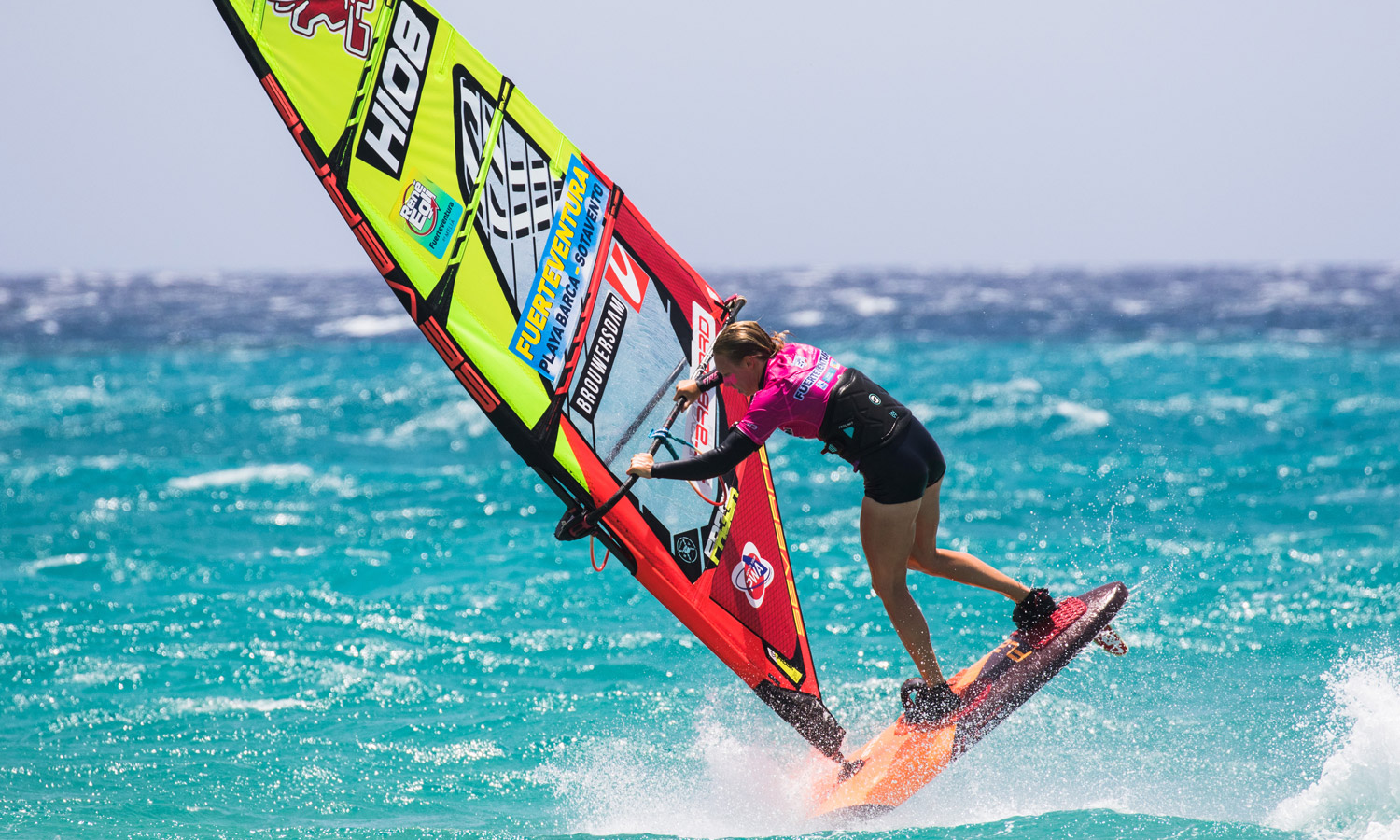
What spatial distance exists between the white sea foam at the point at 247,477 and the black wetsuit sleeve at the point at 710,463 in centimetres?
805

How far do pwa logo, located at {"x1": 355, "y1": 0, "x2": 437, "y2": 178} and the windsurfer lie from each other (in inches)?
56.4

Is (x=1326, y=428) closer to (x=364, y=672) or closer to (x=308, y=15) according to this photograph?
(x=364, y=672)

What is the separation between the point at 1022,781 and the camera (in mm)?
4875

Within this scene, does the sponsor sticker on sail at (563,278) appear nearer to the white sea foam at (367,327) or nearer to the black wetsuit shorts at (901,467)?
the black wetsuit shorts at (901,467)

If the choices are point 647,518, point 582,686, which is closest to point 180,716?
point 582,686

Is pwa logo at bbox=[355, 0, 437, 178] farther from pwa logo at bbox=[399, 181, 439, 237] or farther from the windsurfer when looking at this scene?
the windsurfer

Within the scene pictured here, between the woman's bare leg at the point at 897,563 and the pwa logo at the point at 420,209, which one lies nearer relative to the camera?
the pwa logo at the point at 420,209

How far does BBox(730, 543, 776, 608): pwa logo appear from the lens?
5277 mm

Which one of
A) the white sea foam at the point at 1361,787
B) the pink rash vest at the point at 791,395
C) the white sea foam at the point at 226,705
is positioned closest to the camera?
the white sea foam at the point at 1361,787

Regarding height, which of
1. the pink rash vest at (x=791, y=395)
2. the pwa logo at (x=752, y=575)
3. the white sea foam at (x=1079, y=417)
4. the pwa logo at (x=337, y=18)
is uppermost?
the pwa logo at (x=337, y=18)

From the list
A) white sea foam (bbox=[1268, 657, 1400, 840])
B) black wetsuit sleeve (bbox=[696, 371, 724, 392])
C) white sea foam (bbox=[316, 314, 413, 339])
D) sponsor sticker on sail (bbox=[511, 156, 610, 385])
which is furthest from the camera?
white sea foam (bbox=[316, 314, 413, 339])

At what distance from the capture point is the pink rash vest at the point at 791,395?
4.32 meters

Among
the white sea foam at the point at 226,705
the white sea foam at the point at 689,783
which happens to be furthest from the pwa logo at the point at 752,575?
the white sea foam at the point at 226,705

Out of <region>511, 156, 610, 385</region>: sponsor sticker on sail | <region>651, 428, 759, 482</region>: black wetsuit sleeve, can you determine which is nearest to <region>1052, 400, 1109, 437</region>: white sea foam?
<region>511, 156, 610, 385</region>: sponsor sticker on sail
